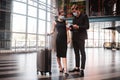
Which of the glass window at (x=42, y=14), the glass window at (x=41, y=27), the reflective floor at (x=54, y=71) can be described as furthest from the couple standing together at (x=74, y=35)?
the glass window at (x=41, y=27)

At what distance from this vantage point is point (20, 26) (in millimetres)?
29812

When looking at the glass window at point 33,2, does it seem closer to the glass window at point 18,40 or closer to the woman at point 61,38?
the glass window at point 18,40

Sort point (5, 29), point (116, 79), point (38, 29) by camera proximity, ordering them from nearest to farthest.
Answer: point (116, 79) < point (5, 29) < point (38, 29)

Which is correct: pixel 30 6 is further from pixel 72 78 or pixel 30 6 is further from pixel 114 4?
pixel 72 78

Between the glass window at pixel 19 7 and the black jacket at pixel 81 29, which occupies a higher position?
the glass window at pixel 19 7

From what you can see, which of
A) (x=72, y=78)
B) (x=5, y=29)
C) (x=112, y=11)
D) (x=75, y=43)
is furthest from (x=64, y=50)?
(x=112, y=11)

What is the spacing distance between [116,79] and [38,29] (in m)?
26.9

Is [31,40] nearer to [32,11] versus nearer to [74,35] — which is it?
[32,11]

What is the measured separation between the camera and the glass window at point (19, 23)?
28781 millimetres

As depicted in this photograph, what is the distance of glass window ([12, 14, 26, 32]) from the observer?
28.8 m

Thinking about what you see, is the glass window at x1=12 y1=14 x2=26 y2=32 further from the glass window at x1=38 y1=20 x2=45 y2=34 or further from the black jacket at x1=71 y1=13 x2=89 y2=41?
the black jacket at x1=71 y1=13 x2=89 y2=41

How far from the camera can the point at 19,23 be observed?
97.0 feet

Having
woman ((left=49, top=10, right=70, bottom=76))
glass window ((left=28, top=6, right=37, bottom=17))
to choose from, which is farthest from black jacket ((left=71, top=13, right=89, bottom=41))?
glass window ((left=28, top=6, right=37, bottom=17))

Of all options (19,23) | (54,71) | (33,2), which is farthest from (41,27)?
(54,71)
